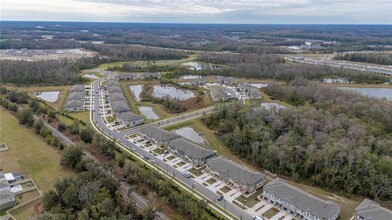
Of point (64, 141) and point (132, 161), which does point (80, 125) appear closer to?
point (64, 141)

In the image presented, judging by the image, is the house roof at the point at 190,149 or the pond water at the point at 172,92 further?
the pond water at the point at 172,92

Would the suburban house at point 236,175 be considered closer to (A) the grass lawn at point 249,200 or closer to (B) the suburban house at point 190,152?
(A) the grass lawn at point 249,200

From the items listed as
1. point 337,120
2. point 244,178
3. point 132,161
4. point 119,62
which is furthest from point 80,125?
point 119,62

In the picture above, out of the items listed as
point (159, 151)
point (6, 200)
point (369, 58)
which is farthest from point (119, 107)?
point (369, 58)

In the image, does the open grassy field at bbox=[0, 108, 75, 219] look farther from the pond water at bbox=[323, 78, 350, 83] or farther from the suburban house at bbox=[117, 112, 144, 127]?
the pond water at bbox=[323, 78, 350, 83]

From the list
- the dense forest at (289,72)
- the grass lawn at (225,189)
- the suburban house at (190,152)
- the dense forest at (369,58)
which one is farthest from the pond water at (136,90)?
the dense forest at (369,58)

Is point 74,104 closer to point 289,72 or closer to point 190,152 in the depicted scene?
point 190,152

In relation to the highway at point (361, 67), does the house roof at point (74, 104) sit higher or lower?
lower
